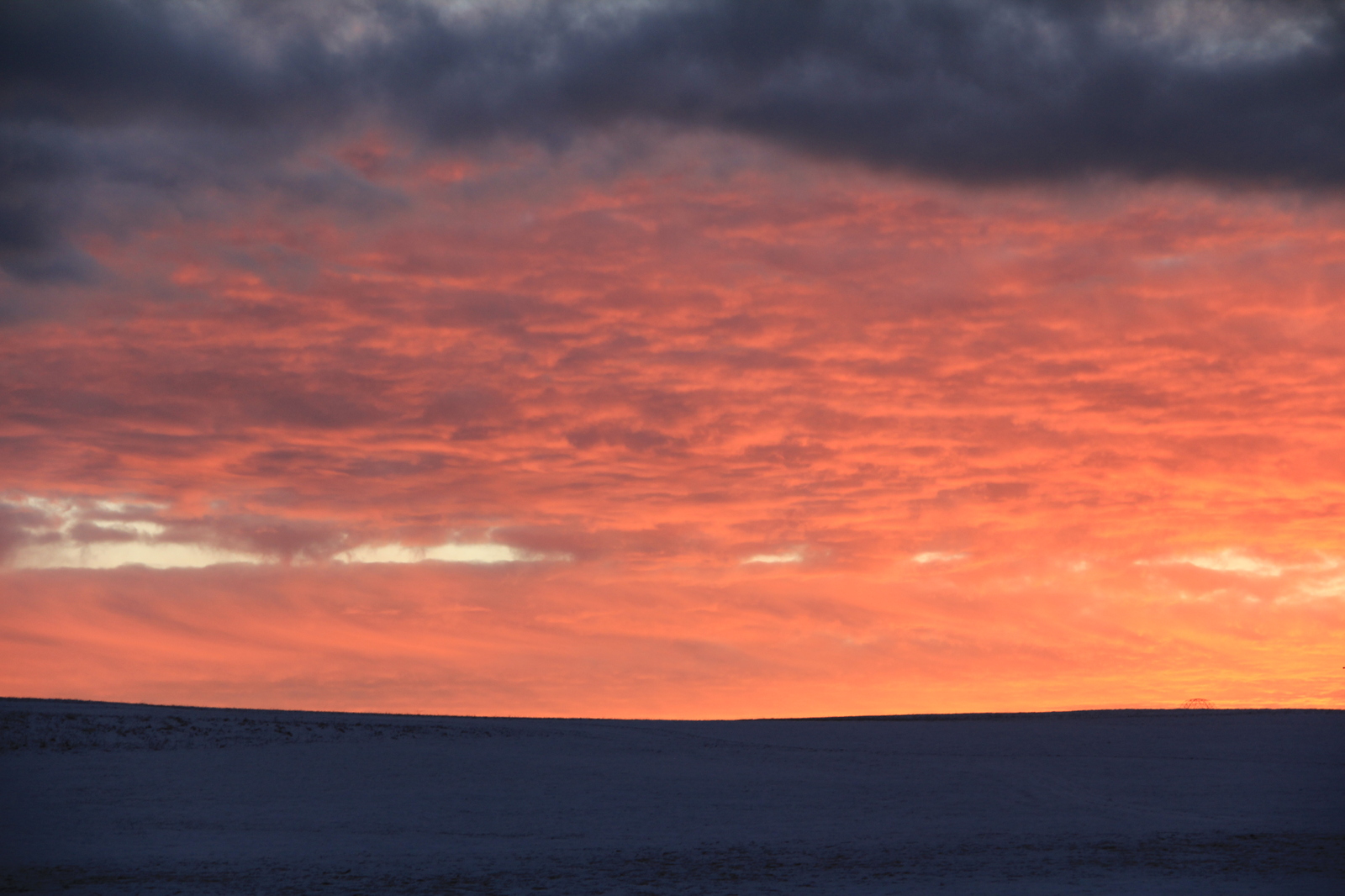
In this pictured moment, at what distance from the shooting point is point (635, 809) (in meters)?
32.2

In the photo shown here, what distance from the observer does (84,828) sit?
2783 cm

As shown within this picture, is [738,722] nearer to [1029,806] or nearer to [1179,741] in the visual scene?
[1179,741]

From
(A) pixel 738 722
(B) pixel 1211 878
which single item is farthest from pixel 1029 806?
(A) pixel 738 722

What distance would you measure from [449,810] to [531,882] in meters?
11.0

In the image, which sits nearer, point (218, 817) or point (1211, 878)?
point (1211, 878)

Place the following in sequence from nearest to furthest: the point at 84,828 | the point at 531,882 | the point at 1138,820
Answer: the point at 531,882
the point at 84,828
the point at 1138,820

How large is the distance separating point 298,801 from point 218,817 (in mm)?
3152

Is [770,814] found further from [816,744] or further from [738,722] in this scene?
[738,722]

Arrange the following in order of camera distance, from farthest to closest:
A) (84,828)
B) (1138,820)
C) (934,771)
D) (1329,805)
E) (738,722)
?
(738,722) < (934,771) < (1329,805) < (1138,820) < (84,828)

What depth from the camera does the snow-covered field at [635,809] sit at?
72.1 ft

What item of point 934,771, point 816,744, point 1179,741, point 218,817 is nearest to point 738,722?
point 816,744

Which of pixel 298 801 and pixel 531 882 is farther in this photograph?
pixel 298 801

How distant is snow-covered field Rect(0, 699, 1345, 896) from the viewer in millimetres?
21969

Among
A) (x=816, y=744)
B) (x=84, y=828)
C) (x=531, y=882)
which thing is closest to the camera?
(x=531, y=882)
